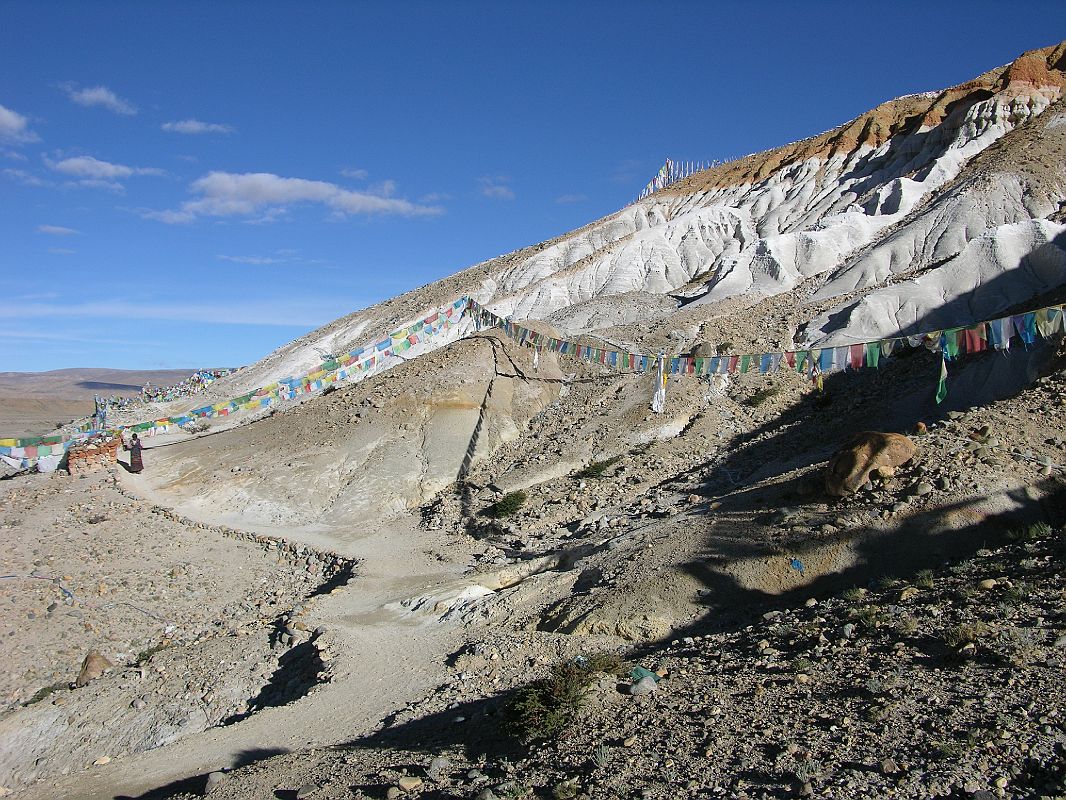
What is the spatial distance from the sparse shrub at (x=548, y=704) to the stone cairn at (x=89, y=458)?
21.9 m

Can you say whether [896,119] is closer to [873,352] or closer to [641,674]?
[873,352]

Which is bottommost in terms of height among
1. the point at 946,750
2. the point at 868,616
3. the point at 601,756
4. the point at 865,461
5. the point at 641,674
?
the point at 601,756

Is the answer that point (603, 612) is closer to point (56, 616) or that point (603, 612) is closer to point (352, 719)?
point (352, 719)

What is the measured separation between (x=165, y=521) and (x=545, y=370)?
1381 centimetres

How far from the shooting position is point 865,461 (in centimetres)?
1273

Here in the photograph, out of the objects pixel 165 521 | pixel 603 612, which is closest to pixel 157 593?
pixel 165 521

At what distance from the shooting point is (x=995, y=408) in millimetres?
13914

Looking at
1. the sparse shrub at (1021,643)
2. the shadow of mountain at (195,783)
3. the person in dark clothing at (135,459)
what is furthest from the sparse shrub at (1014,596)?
the person in dark clothing at (135,459)

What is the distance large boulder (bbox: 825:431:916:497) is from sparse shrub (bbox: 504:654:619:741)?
598cm

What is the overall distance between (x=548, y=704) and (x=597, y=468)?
13.1 m

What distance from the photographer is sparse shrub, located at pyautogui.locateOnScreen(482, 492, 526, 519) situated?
67.1 feet

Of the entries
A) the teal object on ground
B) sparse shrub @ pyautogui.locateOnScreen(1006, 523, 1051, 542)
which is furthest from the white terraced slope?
the teal object on ground

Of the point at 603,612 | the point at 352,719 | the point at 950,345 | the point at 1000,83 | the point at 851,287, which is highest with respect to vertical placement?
the point at 1000,83

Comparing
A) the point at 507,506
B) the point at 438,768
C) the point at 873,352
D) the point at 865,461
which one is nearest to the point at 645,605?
the point at 865,461
